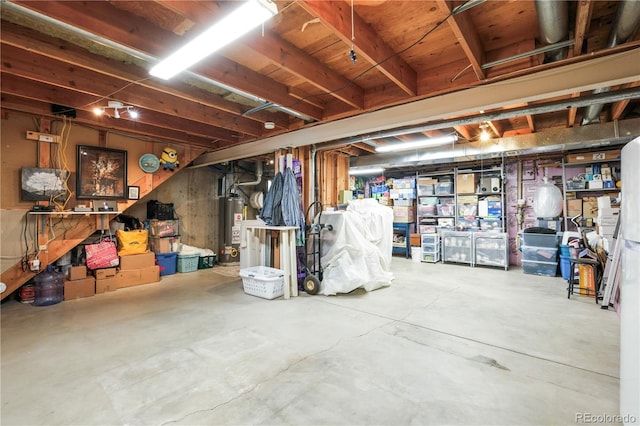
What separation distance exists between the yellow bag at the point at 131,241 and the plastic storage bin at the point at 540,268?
7.50 metres

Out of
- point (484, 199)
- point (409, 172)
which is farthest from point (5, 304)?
point (484, 199)

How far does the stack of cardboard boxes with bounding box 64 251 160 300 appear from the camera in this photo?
431 cm

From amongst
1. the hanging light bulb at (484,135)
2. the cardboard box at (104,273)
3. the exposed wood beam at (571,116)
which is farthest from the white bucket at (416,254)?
the cardboard box at (104,273)

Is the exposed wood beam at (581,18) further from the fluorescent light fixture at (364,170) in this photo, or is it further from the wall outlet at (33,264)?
the wall outlet at (33,264)

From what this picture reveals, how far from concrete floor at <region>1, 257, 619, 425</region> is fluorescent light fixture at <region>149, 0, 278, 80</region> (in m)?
2.53

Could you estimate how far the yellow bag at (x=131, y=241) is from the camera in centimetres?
502

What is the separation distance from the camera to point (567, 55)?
249 cm

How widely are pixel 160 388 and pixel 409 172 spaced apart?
757cm

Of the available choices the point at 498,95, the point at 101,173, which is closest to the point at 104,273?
the point at 101,173

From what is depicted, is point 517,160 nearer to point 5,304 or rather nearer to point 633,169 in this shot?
point 633,169

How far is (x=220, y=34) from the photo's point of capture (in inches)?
79.9

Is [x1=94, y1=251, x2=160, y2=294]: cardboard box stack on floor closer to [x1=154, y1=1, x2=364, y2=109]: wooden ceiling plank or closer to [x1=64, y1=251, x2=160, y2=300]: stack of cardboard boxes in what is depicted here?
[x1=64, y1=251, x2=160, y2=300]: stack of cardboard boxes

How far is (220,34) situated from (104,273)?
14.5 ft

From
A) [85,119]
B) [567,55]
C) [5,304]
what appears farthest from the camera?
[85,119]
